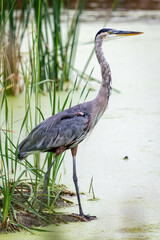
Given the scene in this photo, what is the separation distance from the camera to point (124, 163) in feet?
9.96

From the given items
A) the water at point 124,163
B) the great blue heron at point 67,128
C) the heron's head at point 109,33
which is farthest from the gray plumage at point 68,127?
the water at point 124,163

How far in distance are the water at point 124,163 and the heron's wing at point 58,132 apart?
0.35 metres

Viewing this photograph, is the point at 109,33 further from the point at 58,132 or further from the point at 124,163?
the point at 124,163

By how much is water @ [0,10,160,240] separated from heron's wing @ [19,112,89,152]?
353mm

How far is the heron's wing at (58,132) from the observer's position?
92.5 inches

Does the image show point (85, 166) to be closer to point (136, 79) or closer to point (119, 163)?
point (119, 163)

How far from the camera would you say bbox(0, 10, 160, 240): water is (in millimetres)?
2115

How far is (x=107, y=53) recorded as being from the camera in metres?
6.08

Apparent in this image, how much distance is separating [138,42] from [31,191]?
4.63 meters

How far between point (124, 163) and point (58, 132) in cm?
81

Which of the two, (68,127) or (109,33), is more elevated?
(109,33)

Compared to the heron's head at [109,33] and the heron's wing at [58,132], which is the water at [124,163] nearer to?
the heron's wing at [58,132]

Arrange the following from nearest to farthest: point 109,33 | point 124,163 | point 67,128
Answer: point 67,128, point 109,33, point 124,163

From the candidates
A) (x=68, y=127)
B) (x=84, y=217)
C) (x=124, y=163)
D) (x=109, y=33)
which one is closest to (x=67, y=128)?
(x=68, y=127)
